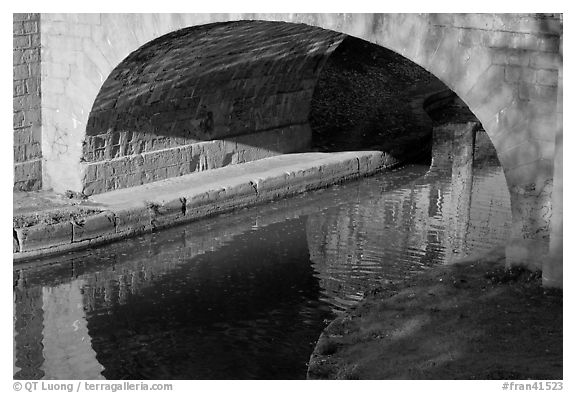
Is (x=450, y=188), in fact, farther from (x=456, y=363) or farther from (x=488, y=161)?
(x=456, y=363)

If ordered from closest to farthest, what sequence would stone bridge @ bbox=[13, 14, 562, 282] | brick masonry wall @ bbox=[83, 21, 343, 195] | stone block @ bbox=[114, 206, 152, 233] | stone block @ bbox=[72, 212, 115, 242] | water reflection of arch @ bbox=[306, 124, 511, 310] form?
1. stone bridge @ bbox=[13, 14, 562, 282]
2. water reflection of arch @ bbox=[306, 124, 511, 310]
3. stone block @ bbox=[72, 212, 115, 242]
4. stone block @ bbox=[114, 206, 152, 233]
5. brick masonry wall @ bbox=[83, 21, 343, 195]

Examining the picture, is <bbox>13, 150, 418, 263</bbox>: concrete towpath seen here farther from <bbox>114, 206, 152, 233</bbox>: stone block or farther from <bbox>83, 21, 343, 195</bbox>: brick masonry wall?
<bbox>83, 21, 343, 195</bbox>: brick masonry wall

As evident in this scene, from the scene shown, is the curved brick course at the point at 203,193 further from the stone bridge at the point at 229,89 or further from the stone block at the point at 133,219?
the stone bridge at the point at 229,89

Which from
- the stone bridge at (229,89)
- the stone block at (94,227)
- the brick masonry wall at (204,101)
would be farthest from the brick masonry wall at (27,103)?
the stone block at (94,227)

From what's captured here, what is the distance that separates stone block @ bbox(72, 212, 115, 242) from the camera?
13.0 m

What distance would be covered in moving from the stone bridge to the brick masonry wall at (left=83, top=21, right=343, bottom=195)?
19mm

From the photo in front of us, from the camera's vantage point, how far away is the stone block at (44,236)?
12.7 m

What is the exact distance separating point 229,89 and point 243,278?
159 inches

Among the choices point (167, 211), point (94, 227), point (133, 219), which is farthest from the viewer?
point (167, 211)

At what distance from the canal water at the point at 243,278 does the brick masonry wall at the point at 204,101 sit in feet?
4.18

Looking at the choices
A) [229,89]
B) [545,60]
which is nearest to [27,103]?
[229,89]

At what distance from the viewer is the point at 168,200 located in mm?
13891

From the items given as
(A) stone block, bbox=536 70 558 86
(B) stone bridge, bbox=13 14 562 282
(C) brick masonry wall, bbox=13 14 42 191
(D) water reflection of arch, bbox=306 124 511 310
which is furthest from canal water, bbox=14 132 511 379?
(A) stone block, bbox=536 70 558 86

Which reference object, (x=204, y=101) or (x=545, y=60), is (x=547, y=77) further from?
(x=204, y=101)
